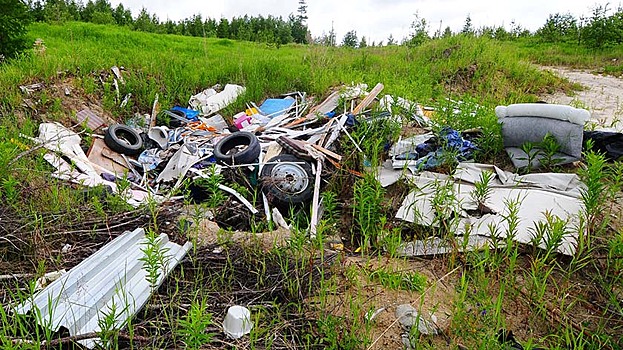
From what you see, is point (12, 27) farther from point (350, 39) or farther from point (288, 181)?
point (350, 39)

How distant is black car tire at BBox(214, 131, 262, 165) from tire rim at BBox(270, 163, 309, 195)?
48 cm

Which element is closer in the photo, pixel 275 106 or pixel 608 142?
pixel 608 142

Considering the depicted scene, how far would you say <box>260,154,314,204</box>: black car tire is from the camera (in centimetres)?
394

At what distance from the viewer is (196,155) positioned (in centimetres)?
499

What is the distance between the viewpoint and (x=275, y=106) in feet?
21.0

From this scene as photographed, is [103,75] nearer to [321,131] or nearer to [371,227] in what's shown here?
[321,131]

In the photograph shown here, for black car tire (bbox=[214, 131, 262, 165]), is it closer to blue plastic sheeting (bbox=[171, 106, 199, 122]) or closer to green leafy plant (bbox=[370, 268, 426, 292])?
blue plastic sheeting (bbox=[171, 106, 199, 122])

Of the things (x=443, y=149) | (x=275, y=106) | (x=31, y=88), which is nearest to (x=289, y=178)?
(x=443, y=149)

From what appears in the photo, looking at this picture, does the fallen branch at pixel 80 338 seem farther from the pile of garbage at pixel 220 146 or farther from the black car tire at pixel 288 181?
the black car tire at pixel 288 181

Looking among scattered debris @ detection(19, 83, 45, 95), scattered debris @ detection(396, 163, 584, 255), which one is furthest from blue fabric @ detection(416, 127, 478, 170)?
scattered debris @ detection(19, 83, 45, 95)

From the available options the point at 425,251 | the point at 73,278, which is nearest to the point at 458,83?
the point at 425,251

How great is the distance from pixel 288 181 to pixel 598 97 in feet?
25.2

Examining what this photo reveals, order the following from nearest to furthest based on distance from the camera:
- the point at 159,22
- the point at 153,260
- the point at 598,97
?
the point at 153,260 → the point at 598,97 → the point at 159,22

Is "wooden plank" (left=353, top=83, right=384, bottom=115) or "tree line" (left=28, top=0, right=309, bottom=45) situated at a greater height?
"tree line" (left=28, top=0, right=309, bottom=45)
